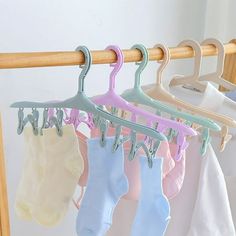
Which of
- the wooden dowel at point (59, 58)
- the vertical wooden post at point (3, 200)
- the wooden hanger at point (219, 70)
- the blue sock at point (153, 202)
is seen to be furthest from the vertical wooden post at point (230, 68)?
the vertical wooden post at point (3, 200)

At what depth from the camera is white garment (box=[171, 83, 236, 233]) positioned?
0.68 metres

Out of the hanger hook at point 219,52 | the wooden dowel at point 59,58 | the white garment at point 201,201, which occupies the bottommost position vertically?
the white garment at point 201,201

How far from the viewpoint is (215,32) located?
1.20 metres

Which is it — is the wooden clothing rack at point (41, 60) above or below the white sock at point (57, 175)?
above

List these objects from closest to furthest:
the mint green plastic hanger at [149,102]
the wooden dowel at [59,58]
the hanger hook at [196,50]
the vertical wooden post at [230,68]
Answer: the wooden dowel at [59,58] → the mint green plastic hanger at [149,102] → the hanger hook at [196,50] → the vertical wooden post at [230,68]

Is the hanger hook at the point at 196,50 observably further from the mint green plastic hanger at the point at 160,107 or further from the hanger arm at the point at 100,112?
the hanger arm at the point at 100,112

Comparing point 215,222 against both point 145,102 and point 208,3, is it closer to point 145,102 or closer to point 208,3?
point 145,102

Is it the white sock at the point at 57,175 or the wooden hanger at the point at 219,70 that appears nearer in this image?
the white sock at the point at 57,175

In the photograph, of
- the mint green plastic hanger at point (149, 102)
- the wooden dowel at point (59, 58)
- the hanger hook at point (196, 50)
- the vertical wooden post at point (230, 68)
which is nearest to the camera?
the wooden dowel at point (59, 58)

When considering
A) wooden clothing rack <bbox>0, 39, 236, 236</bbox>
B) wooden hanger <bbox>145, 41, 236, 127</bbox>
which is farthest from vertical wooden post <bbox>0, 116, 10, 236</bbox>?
wooden hanger <bbox>145, 41, 236, 127</bbox>

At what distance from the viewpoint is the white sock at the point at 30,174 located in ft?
1.80

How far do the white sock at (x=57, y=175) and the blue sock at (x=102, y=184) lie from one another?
0.03 meters

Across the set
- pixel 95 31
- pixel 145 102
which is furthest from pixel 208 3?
pixel 145 102

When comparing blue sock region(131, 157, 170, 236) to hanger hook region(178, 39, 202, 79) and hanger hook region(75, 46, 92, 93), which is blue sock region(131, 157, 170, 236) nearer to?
hanger hook region(75, 46, 92, 93)
